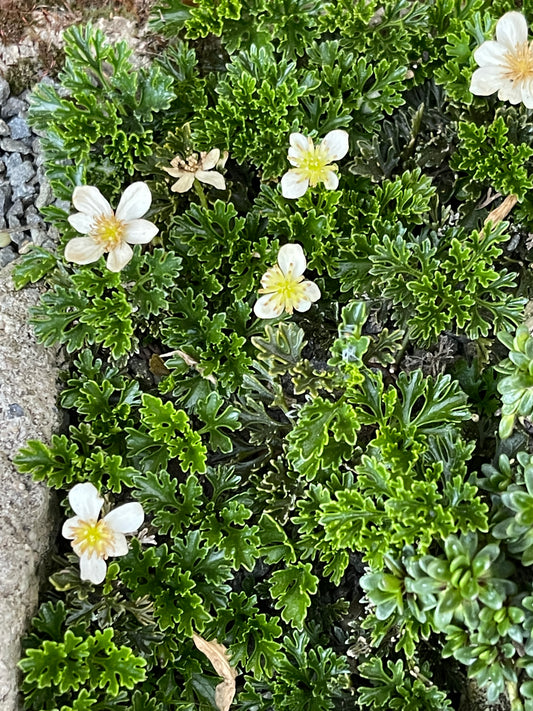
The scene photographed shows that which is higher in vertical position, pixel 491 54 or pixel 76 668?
pixel 491 54

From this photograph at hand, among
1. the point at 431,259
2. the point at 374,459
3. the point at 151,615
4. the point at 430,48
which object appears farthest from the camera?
the point at 430,48

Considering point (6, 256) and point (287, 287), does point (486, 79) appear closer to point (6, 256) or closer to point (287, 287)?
point (287, 287)

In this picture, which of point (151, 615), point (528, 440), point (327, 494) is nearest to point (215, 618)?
point (151, 615)

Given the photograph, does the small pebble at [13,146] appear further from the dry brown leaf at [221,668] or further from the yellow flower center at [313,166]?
the dry brown leaf at [221,668]

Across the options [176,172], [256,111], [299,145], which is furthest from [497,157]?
[176,172]

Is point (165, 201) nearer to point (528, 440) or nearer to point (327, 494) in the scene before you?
point (327, 494)

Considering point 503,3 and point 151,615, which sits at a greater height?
point 503,3

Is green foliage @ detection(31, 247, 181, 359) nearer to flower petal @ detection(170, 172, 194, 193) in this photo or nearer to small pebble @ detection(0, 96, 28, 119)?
flower petal @ detection(170, 172, 194, 193)
